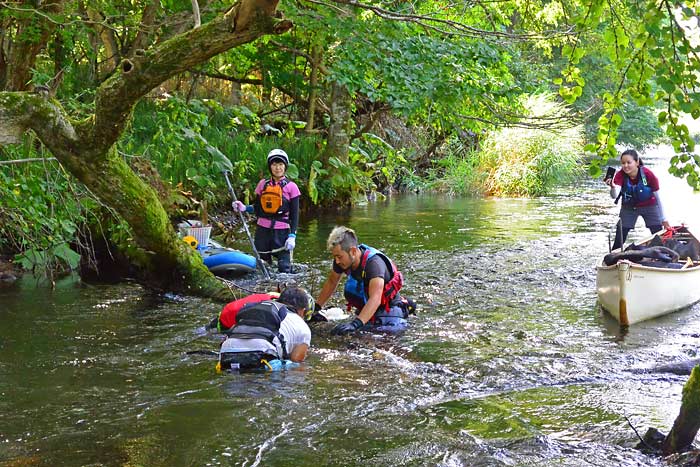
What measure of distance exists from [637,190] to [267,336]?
6286 mm

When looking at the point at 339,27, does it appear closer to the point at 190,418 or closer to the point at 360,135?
the point at 190,418

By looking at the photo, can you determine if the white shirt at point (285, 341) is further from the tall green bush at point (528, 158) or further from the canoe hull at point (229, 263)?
the tall green bush at point (528, 158)

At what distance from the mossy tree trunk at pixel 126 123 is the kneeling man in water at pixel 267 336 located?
2077 millimetres

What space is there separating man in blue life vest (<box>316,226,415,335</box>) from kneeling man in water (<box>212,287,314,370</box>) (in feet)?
3.12

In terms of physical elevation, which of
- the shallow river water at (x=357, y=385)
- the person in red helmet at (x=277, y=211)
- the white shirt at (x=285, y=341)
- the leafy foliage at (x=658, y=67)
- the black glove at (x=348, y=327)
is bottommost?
the shallow river water at (x=357, y=385)

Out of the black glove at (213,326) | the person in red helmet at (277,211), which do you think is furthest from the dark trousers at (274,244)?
the black glove at (213,326)

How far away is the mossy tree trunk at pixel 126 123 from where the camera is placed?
623cm

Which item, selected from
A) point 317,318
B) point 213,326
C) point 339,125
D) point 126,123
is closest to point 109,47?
point 339,125

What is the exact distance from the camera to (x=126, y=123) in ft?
24.8

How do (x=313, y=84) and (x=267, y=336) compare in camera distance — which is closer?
(x=267, y=336)

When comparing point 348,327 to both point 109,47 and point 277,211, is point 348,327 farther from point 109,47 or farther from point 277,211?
point 109,47

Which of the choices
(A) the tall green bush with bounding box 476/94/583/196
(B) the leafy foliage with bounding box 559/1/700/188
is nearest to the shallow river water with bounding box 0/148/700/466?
(B) the leafy foliage with bounding box 559/1/700/188

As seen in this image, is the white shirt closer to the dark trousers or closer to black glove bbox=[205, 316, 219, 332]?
black glove bbox=[205, 316, 219, 332]

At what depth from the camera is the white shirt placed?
628 centimetres
